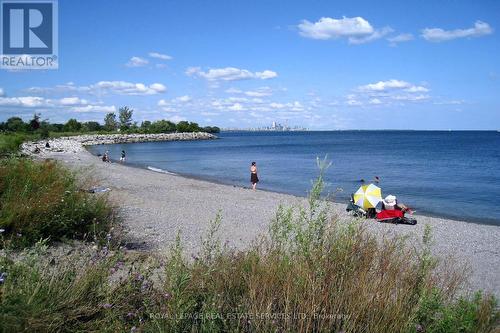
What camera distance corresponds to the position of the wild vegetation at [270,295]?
10.4ft

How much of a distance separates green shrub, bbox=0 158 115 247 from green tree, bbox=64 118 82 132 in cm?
12770

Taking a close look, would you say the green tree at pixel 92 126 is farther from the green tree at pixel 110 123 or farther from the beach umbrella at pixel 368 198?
the beach umbrella at pixel 368 198

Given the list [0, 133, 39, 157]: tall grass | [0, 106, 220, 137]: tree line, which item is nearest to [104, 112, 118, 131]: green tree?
[0, 106, 220, 137]: tree line

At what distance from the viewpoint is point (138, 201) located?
1469cm

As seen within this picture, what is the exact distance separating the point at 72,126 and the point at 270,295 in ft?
443

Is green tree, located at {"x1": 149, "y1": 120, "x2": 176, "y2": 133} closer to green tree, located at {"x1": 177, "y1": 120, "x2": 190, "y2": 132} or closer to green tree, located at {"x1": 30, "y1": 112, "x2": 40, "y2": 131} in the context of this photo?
green tree, located at {"x1": 177, "y1": 120, "x2": 190, "y2": 132}

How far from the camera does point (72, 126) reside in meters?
127

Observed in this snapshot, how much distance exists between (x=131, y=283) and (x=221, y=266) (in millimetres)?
844

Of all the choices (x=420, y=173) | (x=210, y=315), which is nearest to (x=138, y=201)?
(x=210, y=315)

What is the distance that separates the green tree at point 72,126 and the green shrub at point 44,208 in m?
128

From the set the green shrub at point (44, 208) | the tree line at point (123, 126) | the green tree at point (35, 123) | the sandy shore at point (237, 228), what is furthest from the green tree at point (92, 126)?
the green shrub at point (44, 208)

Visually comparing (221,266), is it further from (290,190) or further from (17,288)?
(290,190)

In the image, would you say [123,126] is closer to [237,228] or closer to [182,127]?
[182,127]

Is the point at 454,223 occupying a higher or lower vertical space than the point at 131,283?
lower
